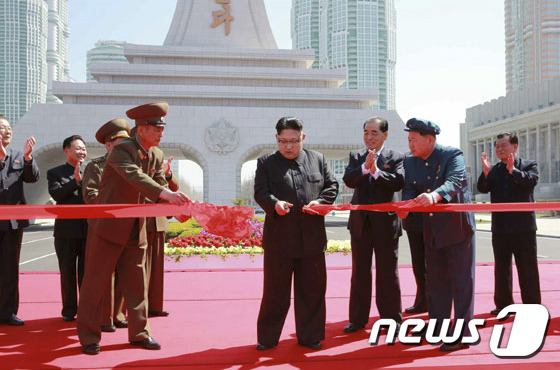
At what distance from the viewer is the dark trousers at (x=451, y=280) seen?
4.68 meters

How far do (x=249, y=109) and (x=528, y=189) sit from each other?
2512 centimetres

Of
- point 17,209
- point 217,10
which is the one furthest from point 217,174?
point 17,209

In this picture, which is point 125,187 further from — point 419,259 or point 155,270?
point 419,259

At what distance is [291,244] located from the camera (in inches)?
185

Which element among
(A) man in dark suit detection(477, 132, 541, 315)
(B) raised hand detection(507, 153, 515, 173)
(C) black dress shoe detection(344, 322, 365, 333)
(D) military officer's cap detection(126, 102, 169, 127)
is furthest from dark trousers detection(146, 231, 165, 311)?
(B) raised hand detection(507, 153, 515, 173)

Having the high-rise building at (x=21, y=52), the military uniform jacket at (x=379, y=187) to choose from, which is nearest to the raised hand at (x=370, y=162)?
the military uniform jacket at (x=379, y=187)

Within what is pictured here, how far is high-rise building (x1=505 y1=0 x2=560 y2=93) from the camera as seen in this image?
315 feet

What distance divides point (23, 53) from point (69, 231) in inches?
6018

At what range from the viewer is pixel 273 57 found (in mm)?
32656

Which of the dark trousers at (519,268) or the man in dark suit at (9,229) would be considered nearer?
the man in dark suit at (9,229)

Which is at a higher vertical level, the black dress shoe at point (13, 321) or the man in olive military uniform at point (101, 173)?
the man in olive military uniform at point (101, 173)

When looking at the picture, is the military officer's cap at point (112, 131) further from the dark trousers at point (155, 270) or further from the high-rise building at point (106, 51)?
the high-rise building at point (106, 51)

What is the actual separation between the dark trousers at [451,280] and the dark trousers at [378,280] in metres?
0.54

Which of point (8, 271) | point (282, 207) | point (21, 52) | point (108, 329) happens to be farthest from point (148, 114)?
point (21, 52)
